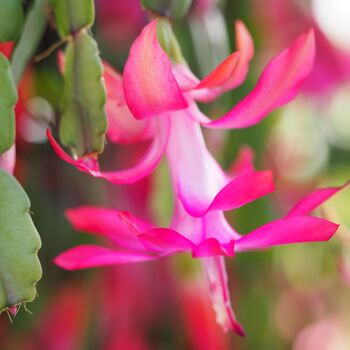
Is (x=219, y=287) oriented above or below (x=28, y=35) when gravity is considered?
below

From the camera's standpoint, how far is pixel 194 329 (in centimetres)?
123

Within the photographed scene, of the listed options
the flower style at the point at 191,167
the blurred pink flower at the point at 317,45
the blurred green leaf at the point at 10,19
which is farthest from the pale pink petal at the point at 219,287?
the blurred pink flower at the point at 317,45

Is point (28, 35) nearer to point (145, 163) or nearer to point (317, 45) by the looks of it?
point (145, 163)

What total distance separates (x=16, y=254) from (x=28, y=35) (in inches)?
8.3

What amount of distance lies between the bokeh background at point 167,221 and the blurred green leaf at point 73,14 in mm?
333

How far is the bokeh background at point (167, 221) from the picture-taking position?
3.79ft

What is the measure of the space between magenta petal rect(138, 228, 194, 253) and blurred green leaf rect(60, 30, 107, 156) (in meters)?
0.09

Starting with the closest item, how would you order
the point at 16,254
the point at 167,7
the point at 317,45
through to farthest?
the point at 16,254
the point at 167,7
the point at 317,45

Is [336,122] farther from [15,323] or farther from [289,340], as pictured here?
[15,323]

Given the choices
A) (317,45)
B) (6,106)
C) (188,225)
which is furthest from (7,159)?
(317,45)

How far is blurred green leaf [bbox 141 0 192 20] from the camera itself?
0.73 meters

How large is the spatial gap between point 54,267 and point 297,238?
2.06 ft

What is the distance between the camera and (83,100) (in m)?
0.68

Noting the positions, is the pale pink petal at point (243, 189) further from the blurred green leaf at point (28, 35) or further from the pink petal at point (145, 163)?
the blurred green leaf at point (28, 35)
